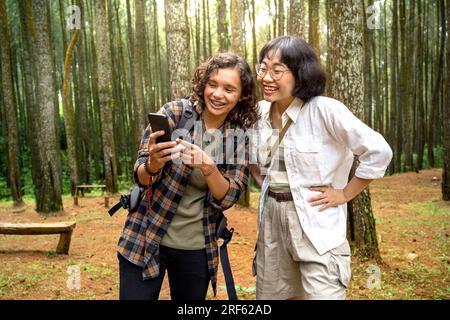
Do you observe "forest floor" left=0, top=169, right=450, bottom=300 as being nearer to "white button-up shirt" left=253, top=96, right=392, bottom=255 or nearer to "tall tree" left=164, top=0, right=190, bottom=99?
"tall tree" left=164, top=0, right=190, bottom=99

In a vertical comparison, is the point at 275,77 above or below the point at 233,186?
above

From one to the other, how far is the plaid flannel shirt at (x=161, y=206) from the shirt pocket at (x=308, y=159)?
266 mm

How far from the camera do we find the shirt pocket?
2.01 metres

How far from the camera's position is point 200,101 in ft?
6.75

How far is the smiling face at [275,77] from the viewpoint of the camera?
204 centimetres

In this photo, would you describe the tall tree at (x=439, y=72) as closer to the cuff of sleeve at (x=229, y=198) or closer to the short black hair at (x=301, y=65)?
the short black hair at (x=301, y=65)

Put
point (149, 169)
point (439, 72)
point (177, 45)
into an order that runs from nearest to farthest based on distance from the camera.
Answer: point (149, 169)
point (177, 45)
point (439, 72)

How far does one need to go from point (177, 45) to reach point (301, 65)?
3108mm

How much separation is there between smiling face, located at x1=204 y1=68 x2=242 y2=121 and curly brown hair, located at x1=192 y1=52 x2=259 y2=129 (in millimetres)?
24

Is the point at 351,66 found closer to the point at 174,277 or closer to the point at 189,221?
the point at 189,221

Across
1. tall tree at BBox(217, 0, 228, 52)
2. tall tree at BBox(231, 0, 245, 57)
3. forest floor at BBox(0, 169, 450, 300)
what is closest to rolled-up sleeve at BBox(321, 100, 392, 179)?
forest floor at BBox(0, 169, 450, 300)

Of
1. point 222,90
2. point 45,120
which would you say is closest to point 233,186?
point 222,90

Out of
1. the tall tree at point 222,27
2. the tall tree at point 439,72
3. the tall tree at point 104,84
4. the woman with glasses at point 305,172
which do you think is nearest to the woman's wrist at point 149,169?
the woman with glasses at point 305,172

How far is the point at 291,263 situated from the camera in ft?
6.89
